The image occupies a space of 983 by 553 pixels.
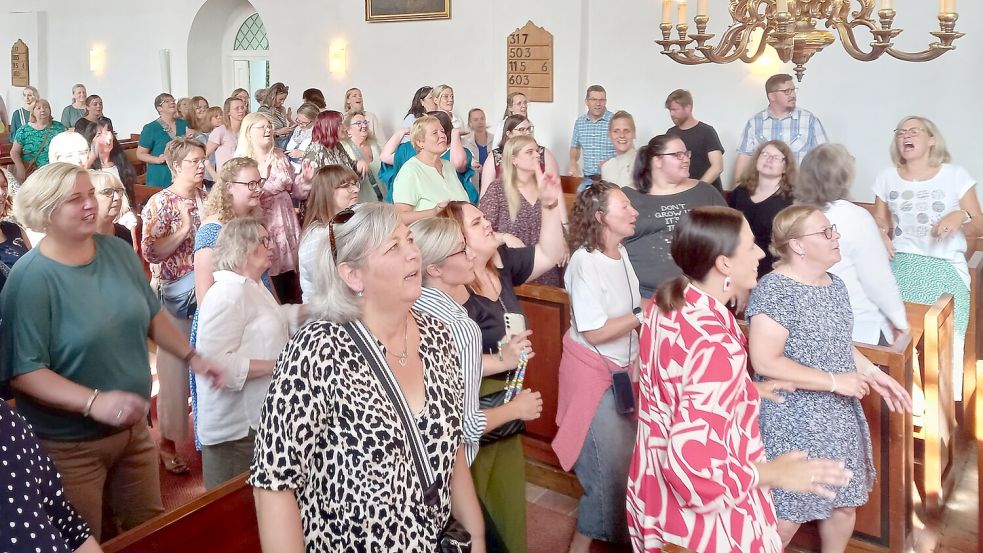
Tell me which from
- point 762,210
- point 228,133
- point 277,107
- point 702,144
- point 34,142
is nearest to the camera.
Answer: point 762,210

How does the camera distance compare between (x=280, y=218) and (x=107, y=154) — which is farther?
(x=107, y=154)

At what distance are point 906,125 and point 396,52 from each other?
7.56 meters

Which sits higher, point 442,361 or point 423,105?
point 423,105

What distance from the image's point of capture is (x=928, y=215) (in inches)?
186

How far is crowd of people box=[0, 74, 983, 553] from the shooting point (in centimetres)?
174

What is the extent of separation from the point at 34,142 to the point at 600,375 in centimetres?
679

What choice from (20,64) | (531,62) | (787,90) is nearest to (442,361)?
(787,90)

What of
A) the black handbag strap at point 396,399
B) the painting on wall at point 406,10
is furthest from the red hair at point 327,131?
the painting on wall at point 406,10

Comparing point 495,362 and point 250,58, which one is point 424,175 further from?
point 250,58

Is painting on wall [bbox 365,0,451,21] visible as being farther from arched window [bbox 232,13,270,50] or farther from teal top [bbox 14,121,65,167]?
teal top [bbox 14,121,65,167]

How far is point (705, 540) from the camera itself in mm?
2326

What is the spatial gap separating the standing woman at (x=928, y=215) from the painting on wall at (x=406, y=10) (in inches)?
268

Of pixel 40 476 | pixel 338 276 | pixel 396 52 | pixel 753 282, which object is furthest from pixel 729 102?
pixel 40 476

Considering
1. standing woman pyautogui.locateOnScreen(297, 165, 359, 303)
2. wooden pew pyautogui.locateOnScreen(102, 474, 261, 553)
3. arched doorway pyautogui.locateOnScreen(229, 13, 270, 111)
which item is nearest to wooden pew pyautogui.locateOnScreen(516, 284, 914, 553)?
wooden pew pyautogui.locateOnScreen(102, 474, 261, 553)
